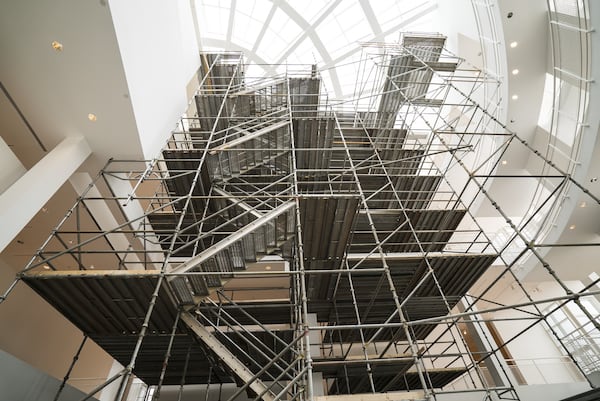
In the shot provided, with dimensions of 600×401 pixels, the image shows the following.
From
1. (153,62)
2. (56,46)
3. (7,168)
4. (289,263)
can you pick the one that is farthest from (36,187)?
(289,263)

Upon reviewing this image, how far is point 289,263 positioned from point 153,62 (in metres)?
6.30

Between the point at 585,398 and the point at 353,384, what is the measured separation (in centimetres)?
486

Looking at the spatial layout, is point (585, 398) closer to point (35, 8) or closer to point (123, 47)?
point (123, 47)

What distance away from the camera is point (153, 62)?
25.1 ft

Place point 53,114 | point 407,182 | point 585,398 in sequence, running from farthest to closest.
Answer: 1. point 407,182
2. point 53,114
3. point 585,398

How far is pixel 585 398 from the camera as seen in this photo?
15.1 feet

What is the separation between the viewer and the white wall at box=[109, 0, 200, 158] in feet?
20.4

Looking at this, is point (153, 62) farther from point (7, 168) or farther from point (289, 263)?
point (289, 263)

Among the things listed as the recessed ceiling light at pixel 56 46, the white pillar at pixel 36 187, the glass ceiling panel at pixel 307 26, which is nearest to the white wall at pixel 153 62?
the recessed ceiling light at pixel 56 46

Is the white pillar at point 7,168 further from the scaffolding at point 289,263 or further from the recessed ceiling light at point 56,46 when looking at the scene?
the recessed ceiling light at point 56,46

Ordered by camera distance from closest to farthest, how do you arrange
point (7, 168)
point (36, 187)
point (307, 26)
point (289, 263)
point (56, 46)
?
point (56, 46)
point (36, 187)
point (7, 168)
point (289, 263)
point (307, 26)

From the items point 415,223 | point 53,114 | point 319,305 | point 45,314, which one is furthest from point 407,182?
point 45,314

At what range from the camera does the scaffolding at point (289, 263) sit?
494cm

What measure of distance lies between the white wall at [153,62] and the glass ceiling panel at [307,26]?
5732 mm
